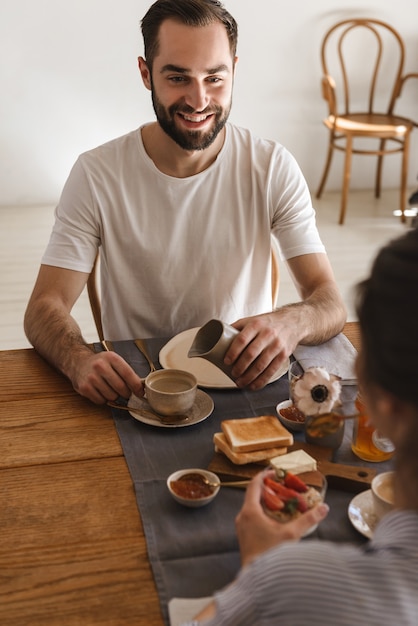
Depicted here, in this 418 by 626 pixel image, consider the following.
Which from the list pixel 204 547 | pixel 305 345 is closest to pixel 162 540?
pixel 204 547

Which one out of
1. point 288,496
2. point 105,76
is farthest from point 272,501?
point 105,76

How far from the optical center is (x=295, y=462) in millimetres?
1253

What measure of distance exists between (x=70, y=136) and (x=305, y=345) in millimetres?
3685

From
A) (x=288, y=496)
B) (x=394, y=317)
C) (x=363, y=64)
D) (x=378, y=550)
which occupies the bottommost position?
(x=363, y=64)

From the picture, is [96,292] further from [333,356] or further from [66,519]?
[66,519]

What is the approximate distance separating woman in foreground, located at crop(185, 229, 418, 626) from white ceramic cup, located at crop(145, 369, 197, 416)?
63 cm

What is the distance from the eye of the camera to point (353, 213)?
5.11 meters

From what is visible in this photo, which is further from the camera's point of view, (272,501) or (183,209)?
(183,209)

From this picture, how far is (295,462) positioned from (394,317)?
574 mm

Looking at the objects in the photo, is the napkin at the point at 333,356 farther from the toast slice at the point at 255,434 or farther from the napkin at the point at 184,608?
the napkin at the point at 184,608

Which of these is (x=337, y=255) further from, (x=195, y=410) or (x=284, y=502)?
(x=284, y=502)

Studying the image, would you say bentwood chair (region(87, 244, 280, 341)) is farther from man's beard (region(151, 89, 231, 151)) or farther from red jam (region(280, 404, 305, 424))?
red jam (region(280, 404, 305, 424))

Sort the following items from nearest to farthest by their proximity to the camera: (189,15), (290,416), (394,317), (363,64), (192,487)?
(394,317), (192,487), (290,416), (189,15), (363,64)

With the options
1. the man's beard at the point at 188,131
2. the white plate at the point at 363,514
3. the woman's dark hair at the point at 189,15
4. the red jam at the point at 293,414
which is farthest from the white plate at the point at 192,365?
the woman's dark hair at the point at 189,15
